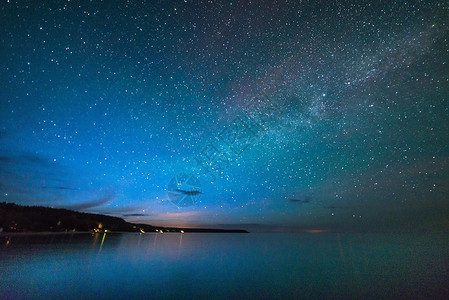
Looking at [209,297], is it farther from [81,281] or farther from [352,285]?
[352,285]

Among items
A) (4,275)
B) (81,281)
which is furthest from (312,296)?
(4,275)

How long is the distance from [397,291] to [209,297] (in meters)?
15.1

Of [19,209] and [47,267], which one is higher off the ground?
[19,209]

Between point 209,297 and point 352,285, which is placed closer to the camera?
point 209,297

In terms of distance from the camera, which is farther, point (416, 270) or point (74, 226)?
point (74, 226)

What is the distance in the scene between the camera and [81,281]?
65.3 ft

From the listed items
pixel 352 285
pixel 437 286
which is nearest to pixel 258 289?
pixel 352 285

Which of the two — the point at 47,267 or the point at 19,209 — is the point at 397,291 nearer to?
the point at 47,267

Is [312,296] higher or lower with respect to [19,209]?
lower

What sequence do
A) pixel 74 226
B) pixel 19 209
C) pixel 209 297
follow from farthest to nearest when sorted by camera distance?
pixel 74 226 < pixel 19 209 < pixel 209 297

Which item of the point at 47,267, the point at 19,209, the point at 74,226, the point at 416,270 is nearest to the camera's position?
the point at 47,267

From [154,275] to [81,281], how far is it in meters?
6.24

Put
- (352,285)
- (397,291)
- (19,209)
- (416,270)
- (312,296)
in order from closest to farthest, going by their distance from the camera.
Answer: (312,296), (397,291), (352,285), (416,270), (19,209)

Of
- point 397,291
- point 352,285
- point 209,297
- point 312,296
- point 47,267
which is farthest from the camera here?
point 47,267
